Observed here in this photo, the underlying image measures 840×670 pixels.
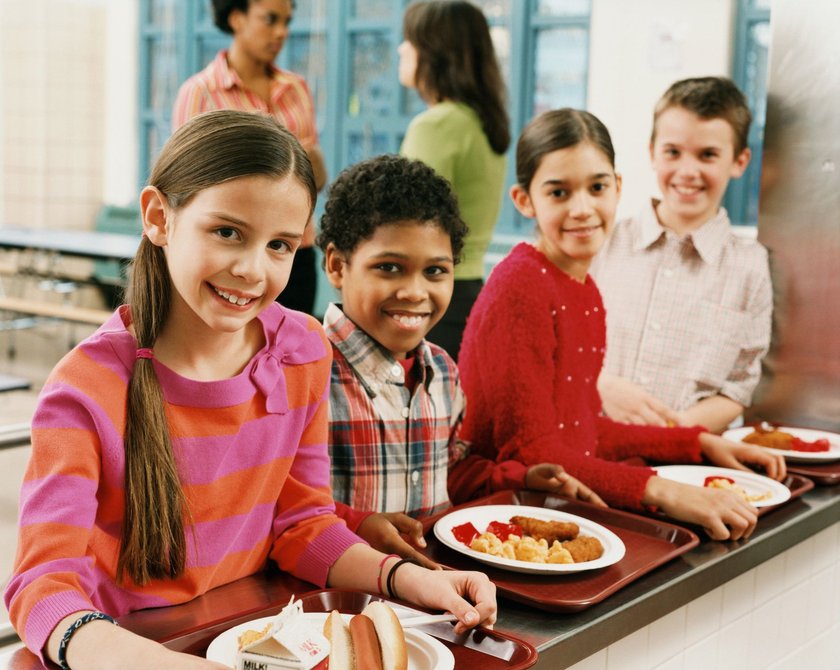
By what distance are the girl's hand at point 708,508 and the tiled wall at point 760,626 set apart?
12 centimetres

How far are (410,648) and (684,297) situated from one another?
1.49m

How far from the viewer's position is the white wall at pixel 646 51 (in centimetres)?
311

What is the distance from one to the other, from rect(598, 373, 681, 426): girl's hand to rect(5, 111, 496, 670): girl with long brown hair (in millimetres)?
1131

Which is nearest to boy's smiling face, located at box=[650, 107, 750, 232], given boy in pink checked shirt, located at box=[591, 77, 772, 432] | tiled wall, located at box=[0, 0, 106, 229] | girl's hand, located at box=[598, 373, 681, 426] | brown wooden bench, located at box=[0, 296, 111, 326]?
boy in pink checked shirt, located at box=[591, 77, 772, 432]

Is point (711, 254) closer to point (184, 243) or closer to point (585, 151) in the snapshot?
point (585, 151)

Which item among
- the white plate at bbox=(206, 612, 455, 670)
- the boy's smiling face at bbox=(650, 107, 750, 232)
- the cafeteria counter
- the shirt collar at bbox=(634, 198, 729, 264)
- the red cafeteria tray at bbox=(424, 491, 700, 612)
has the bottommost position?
the cafeteria counter

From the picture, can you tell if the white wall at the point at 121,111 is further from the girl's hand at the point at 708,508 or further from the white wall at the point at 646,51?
the girl's hand at the point at 708,508

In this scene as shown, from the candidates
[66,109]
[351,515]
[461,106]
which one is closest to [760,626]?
[351,515]

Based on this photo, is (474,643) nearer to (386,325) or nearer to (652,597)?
(652,597)

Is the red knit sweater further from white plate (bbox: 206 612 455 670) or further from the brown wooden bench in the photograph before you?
the brown wooden bench

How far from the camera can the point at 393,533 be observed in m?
1.41

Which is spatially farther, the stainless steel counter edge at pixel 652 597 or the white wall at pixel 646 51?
the white wall at pixel 646 51

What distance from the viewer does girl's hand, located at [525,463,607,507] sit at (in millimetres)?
A: 1695

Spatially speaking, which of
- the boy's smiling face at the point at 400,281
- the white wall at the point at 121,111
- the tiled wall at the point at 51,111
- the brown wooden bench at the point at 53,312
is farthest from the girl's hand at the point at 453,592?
the white wall at the point at 121,111
